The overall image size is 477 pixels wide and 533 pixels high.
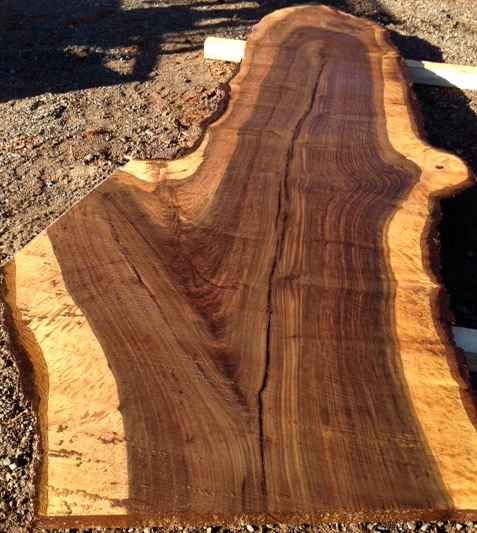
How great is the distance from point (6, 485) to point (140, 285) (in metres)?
0.59

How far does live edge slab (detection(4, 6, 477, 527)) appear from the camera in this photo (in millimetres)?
1405

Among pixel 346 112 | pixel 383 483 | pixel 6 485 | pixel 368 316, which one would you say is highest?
pixel 346 112

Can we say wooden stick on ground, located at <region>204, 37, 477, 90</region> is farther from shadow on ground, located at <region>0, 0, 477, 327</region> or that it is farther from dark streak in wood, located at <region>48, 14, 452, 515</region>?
dark streak in wood, located at <region>48, 14, 452, 515</region>

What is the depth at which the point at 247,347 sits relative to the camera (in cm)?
171

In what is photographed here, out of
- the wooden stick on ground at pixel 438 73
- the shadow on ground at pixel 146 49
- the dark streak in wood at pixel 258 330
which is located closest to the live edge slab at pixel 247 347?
the dark streak in wood at pixel 258 330

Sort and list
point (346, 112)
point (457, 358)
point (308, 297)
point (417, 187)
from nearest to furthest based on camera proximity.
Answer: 1. point (457, 358)
2. point (308, 297)
3. point (417, 187)
4. point (346, 112)

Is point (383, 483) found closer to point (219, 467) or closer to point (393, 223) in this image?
point (219, 467)

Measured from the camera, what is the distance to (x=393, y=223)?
7.39 feet

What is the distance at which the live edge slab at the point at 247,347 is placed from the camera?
141 cm

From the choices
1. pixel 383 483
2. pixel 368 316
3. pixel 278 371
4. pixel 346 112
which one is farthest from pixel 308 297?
pixel 346 112

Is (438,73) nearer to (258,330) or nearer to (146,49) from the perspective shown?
(146,49)

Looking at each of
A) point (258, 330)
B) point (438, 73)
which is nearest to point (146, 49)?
point (438, 73)

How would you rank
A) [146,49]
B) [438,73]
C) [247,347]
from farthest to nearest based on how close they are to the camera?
[146,49] < [438,73] < [247,347]

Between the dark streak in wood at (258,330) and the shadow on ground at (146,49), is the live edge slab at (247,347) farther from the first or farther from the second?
the shadow on ground at (146,49)
